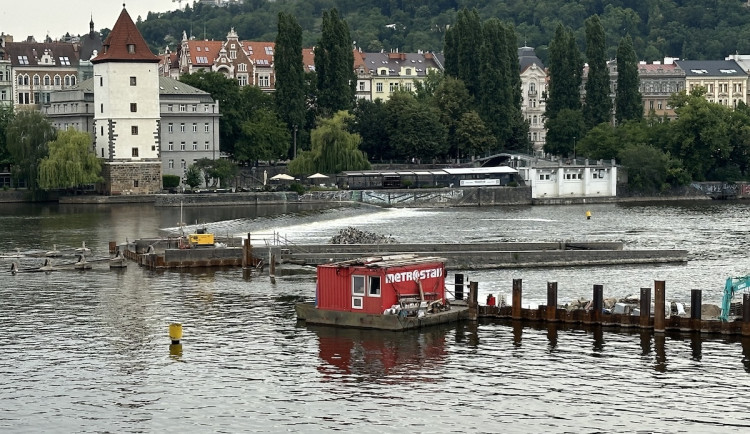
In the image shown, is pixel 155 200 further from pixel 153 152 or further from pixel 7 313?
pixel 7 313

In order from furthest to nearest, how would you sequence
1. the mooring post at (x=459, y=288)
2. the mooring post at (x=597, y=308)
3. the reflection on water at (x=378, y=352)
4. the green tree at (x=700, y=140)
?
1. the green tree at (x=700, y=140)
2. the mooring post at (x=459, y=288)
3. the mooring post at (x=597, y=308)
4. the reflection on water at (x=378, y=352)

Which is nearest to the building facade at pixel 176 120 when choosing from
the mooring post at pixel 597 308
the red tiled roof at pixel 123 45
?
the red tiled roof at pixel 123 45

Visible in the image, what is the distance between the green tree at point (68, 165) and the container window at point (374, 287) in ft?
237

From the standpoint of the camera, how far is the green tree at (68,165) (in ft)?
393

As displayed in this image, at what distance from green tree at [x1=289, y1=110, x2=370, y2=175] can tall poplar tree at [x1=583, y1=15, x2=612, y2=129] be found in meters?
27.2

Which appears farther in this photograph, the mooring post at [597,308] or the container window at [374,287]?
the mooring post at [597,308]

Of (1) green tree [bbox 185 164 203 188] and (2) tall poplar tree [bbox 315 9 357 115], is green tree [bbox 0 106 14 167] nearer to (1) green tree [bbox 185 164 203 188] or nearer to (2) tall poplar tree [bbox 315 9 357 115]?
(1) green tree [bbox 185 164 203 188]

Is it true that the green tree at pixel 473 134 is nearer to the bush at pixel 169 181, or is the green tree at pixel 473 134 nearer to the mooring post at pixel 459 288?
the bush at pixel 169 181

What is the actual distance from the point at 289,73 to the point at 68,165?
23.4m

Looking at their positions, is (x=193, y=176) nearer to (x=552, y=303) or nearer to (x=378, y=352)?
(x=552, y=303)

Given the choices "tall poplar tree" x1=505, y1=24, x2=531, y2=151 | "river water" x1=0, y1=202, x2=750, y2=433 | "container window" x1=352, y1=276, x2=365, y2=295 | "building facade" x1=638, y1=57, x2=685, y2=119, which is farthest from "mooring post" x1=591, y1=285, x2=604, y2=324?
"building facade" x1=638, y1=57, x2=685, y2=119

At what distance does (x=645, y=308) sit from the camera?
5156 centimetres

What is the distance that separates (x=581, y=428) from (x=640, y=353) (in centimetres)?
963

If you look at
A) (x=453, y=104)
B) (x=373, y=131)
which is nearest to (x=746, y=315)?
(x=453, y=104)
